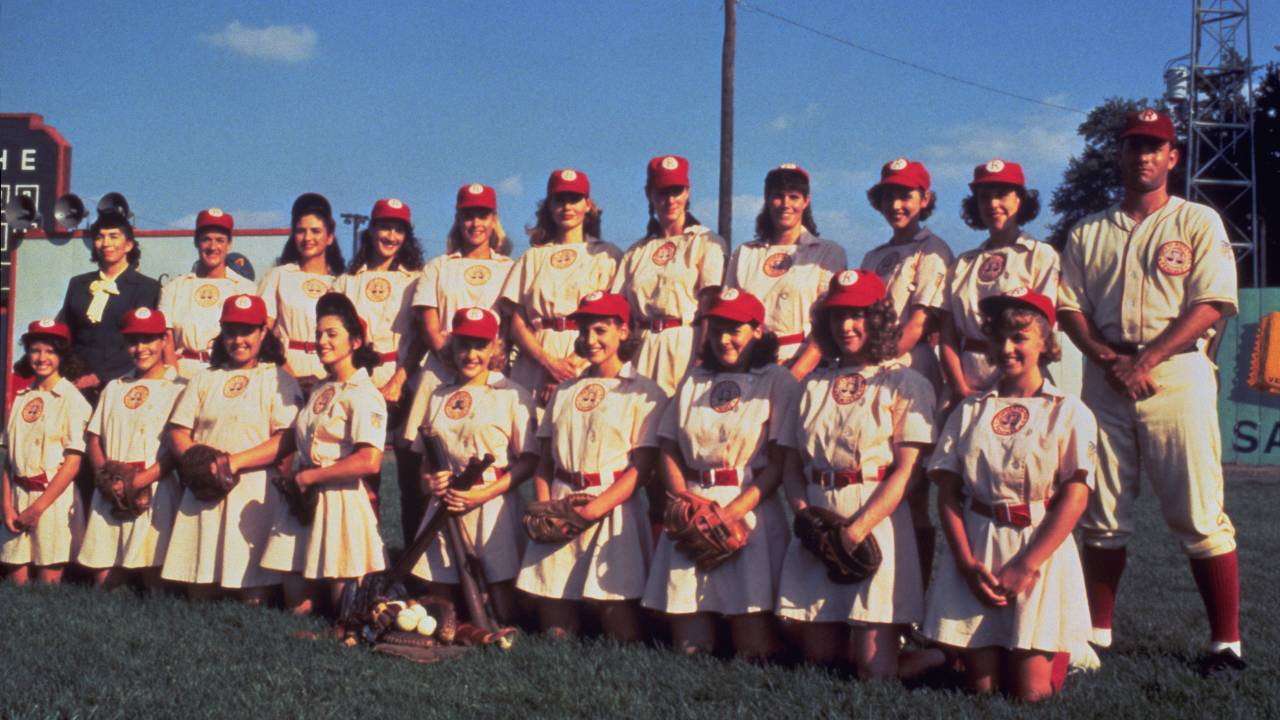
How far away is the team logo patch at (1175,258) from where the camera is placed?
16.3 feet

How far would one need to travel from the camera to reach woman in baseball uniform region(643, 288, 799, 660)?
5.19 m

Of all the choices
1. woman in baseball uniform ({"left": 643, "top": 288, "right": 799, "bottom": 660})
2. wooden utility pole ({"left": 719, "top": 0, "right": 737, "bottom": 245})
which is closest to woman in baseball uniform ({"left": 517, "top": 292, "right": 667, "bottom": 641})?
woman in baseball uniform ({"left": 643, "top": 288, "right": 799, "bottom": 660})

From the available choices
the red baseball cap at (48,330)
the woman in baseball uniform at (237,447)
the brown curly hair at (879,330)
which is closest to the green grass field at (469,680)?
the woman in baseball uniform at (237,447)

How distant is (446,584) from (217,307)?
2.53 metres

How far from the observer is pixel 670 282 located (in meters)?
6.07

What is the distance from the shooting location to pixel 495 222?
703 centimetres

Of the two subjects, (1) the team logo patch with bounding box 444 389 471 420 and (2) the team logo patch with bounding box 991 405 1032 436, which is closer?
(2) the team logo patch with bounding box 991 405 1032 436

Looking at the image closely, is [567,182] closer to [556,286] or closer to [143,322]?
[556,286]

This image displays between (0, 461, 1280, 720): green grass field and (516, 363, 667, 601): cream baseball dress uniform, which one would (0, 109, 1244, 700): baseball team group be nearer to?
(516, 363, 667, 601): cream baseball dress uniform

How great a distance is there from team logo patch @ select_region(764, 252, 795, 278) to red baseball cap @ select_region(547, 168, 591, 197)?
46.4 inches

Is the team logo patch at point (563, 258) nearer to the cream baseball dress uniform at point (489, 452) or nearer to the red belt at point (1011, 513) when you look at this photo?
the cream baseball dress uniform at point (489, 452)

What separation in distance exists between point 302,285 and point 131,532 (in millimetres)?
1681

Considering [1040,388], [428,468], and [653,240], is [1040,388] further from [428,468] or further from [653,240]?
[428,468]

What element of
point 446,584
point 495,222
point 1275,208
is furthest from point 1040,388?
point 1275,208
